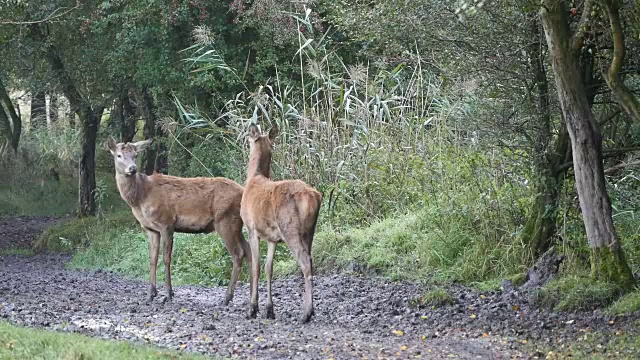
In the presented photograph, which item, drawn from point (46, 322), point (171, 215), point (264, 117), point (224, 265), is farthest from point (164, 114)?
point (46, 322)

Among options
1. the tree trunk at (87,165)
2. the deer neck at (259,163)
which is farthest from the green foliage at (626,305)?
the tree trunk at (87,165)

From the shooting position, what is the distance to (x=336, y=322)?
9.80m

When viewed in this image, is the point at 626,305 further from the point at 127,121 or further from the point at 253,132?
the point at 127,121

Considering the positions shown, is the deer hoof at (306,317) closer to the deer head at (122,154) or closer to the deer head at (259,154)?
the deer head at (259,154)

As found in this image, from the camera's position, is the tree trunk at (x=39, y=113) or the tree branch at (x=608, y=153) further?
the tree trunk at (x=39, y=113)

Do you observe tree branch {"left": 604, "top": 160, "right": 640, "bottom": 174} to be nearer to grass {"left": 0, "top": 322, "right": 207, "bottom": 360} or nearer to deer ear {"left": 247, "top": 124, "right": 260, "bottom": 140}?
deer ear {"left": 247, "top": 124, "right": 260, "bottom": 140}

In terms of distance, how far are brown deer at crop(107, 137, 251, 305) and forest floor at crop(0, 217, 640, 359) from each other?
65 centimetres

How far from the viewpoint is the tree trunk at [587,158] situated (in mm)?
9047

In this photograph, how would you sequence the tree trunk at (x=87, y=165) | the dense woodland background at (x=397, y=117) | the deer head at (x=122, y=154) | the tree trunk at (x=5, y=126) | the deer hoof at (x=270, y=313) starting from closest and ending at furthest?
the dense woodland background at (x=397, y=117) → the deer hoof at (x=270, y=313) → the deer head at (x=122, y=154) → the tree trunk at (x=87, y=165) → the tree trunk at (x=5, y=126)

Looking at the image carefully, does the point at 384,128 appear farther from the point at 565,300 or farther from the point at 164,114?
the point at 164,114

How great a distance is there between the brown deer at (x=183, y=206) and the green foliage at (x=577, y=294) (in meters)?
3.74

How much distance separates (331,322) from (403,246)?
3.10 meters

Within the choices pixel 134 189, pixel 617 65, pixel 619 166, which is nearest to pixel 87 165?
pixel 134 189

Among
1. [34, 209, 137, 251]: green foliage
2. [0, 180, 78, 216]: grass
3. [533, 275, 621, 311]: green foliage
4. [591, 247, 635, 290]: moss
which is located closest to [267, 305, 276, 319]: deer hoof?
[533, 275, 621, 311]: green foliage
